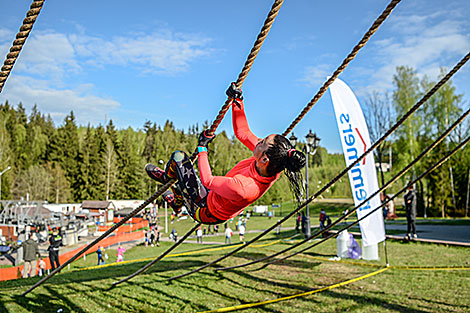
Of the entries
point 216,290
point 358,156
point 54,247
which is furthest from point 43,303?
point 358,156

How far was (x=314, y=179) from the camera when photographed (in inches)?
2491

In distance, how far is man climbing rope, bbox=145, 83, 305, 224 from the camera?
2.75 metres

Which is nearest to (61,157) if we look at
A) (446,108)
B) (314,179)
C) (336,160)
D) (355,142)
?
(314,179)

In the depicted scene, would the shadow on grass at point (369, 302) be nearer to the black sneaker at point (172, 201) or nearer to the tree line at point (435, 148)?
the black sneaker at point (172, 201)

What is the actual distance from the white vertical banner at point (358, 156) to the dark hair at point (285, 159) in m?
7.06

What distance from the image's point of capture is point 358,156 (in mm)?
9422

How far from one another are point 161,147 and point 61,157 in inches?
665

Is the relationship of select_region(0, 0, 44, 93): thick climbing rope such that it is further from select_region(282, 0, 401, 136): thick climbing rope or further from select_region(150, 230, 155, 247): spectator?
select_region(150, 230, 155, 247): spectator

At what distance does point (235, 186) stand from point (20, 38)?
1.68m

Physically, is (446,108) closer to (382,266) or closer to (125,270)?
(382,266)

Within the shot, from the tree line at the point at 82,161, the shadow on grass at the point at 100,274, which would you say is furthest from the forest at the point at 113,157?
the shadow on grass at the point at 100,274

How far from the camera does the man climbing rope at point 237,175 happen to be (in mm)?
2746

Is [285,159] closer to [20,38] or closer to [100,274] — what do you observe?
[20,38]

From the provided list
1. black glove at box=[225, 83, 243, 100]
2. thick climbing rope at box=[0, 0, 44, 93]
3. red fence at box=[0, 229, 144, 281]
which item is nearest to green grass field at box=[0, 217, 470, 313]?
black glove at box=[225, 83, 243, 100]
